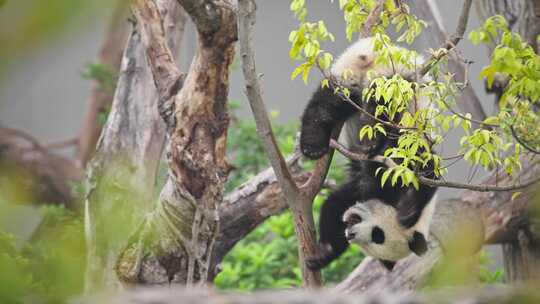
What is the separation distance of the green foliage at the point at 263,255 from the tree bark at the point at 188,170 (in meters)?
1.41

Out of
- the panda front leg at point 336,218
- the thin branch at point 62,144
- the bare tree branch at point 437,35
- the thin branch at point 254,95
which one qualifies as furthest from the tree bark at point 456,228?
the thin branch at point 62,144

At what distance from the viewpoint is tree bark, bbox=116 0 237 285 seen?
3.05m

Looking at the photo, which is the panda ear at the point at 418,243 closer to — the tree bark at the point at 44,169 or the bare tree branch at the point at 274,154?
the bare tree branch at the point at 274,154

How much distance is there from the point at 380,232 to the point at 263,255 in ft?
5.04

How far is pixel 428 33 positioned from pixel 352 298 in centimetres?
444

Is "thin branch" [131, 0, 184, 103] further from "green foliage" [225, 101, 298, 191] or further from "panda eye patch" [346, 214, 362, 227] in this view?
"green foliage" [225, 101, 298, 191]

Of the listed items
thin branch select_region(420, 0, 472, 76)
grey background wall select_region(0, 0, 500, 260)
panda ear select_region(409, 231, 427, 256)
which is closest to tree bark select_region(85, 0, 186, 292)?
panda ear select_region(409, 231, 427, 256)

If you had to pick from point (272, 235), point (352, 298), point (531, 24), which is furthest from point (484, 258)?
point (352, 298)

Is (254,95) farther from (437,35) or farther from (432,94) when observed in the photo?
(437,35)

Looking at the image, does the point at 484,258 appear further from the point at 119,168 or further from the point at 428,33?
the point at 119,168

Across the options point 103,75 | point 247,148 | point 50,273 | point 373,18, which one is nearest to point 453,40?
point 373,18

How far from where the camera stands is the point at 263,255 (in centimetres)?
488

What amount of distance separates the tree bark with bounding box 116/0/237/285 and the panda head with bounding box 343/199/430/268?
779mm

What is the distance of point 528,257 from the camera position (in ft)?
15.3
